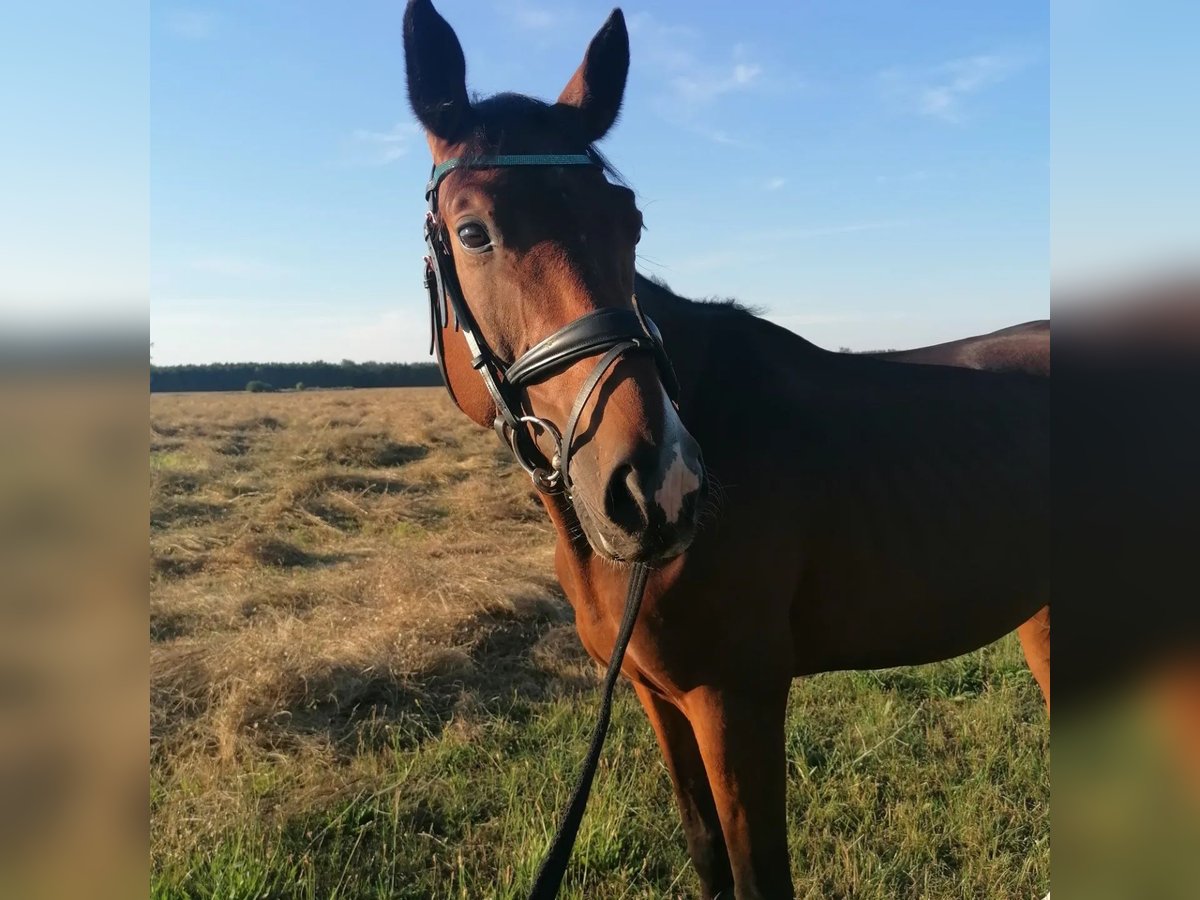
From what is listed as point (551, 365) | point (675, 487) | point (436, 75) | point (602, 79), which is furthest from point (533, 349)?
point (602, 79)

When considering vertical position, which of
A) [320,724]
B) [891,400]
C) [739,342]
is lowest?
[320,724]

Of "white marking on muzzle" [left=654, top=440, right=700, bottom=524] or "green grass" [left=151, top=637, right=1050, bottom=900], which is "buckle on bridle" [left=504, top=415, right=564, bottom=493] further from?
"green grass" [left=151, top=637, right=1050, bottom=900]

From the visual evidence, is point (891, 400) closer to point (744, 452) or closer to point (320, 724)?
point (744, 452)

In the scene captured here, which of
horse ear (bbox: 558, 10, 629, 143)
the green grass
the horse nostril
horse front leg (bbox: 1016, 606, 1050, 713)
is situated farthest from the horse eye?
horse front leg (bbox: 1016, 606, 1050, 713)

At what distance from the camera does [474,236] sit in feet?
6.30

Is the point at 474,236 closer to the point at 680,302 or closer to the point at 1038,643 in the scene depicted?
the point at 680,302

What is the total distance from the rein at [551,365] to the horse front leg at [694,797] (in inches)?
23.0

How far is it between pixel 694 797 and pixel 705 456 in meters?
1.36

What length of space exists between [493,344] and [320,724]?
3.16 meters

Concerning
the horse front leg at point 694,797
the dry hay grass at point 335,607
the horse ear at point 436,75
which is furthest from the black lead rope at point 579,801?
the horse ear at point 436,75

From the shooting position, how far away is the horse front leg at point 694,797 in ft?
8.58
